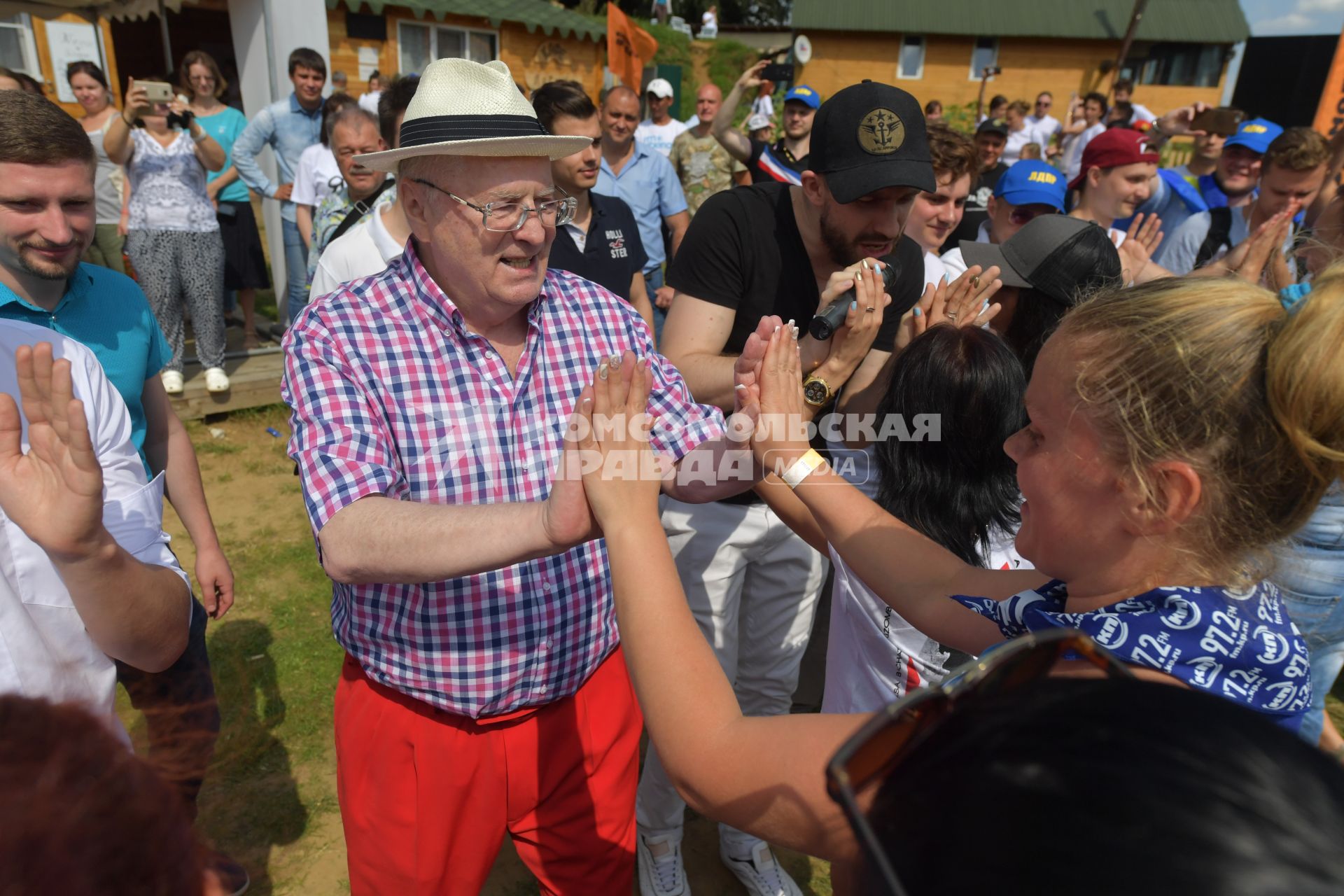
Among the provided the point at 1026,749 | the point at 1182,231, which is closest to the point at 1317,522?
the point at 1026,749

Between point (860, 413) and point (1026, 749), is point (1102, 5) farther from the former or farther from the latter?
point (1026, 749)

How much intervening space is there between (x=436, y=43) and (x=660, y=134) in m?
9.98

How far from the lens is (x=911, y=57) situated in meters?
26.9

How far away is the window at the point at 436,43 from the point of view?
49.6ft

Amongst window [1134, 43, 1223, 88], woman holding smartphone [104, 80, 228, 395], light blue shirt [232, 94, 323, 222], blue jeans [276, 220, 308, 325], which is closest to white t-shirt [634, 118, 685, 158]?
light blue shirt [232, 94, 323, 222]

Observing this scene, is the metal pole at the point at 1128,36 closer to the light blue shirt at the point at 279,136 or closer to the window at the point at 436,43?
the window at the point at 436,43

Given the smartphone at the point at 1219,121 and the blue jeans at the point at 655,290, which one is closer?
the blue jeans at the point at 655,290

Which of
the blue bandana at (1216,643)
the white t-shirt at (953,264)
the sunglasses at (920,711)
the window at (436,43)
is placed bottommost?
the blue bandana at (1216,643)

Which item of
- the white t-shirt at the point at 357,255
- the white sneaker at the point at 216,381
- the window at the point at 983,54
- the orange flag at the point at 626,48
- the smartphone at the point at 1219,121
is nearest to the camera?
the white t-shirt at the point at 357,255

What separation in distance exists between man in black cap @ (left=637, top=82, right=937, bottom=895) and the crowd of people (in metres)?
0.02

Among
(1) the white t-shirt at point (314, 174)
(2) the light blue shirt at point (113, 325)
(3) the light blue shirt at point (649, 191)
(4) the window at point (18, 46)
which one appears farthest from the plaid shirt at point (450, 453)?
(4) the window at point (18, 46)

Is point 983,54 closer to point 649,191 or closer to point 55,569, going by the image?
point 649,191

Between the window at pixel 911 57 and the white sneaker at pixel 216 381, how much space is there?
26.6 meters

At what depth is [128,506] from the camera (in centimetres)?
158
